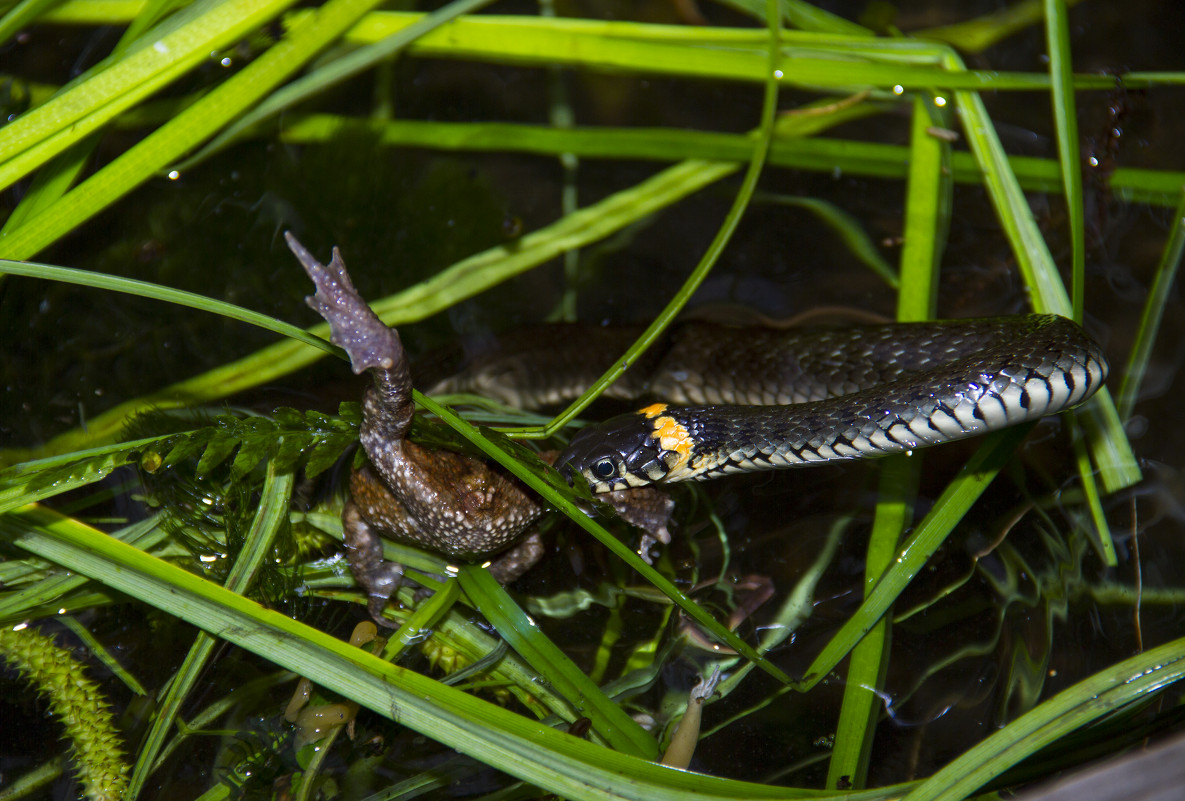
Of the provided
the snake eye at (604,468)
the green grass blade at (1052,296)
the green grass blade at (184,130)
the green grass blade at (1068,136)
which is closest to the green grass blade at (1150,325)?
the green grass blade at (1052,296)

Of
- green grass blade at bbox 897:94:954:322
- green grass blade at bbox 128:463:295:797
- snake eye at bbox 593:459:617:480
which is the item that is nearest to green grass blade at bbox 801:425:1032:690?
green grass blade at bbox 897:94:954:322

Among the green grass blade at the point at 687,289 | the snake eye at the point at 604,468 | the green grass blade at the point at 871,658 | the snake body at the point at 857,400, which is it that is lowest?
the green grass blade at the point at 871,658

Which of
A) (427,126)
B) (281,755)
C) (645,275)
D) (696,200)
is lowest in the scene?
(281,755)

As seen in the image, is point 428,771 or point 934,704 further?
point 934,704

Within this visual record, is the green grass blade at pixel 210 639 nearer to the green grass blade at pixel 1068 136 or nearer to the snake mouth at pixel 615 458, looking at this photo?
the snake mouth at pixel 615 458

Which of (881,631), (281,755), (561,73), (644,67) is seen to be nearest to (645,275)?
(644,67)

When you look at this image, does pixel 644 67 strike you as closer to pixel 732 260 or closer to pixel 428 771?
pixel 732 260

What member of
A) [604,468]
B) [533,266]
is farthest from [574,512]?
[533,266]
